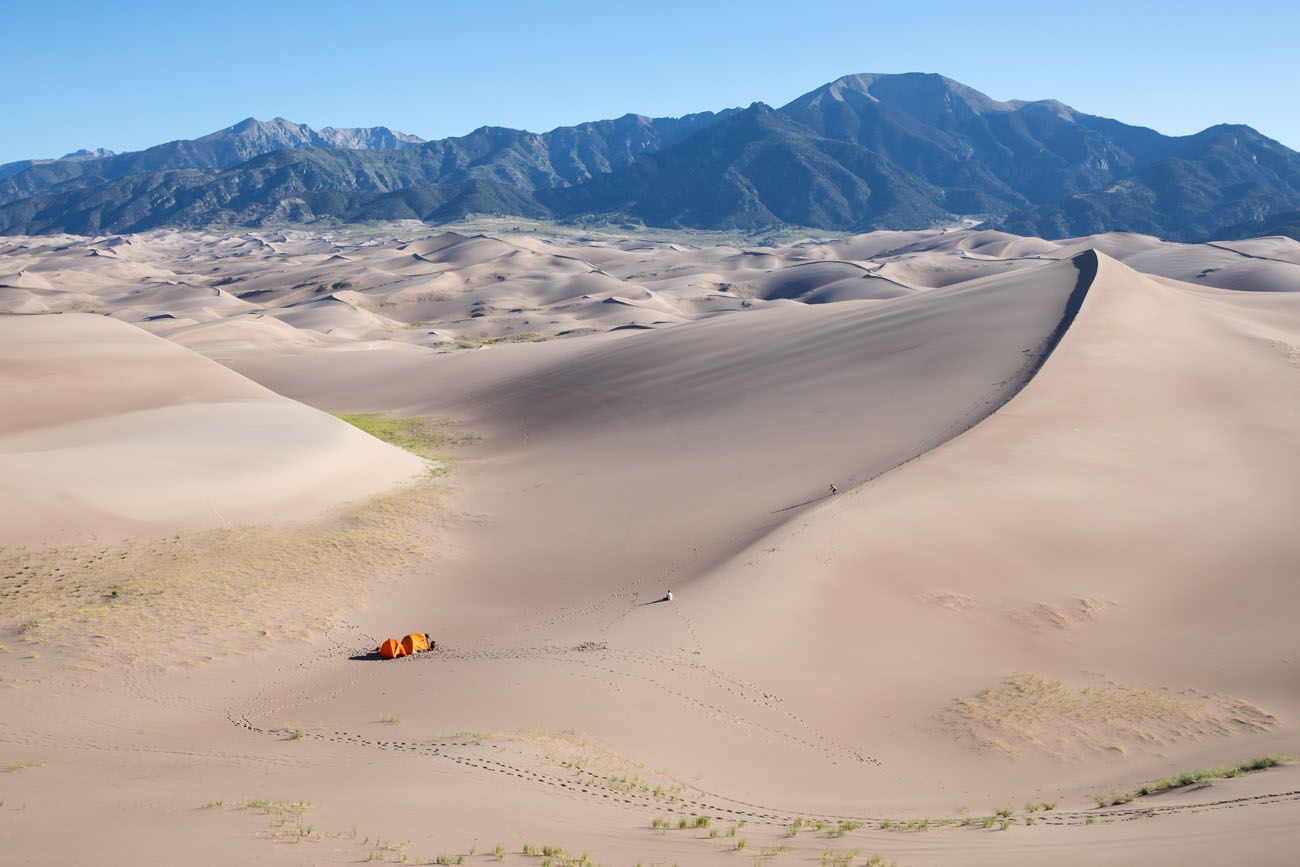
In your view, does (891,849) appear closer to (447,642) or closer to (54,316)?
(447,642)

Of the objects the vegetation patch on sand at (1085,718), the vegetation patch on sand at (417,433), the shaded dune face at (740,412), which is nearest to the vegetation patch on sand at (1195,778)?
the vegetation patch on sand at (1085,718)

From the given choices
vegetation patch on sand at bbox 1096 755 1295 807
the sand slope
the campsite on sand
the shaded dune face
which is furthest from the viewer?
the shaded dune face

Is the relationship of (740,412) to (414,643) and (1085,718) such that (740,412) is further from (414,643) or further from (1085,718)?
(1085,718)

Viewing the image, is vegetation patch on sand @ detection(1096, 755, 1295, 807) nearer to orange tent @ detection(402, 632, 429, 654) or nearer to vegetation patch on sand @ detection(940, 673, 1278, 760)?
vegetation patch on sand @ detection(940, 673, 1278, 760)

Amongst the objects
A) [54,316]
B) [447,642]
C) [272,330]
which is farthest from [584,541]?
[272,330]

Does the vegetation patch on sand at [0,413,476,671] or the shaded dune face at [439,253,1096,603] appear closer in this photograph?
the vegetation patch on sand at [0,413,476,671]

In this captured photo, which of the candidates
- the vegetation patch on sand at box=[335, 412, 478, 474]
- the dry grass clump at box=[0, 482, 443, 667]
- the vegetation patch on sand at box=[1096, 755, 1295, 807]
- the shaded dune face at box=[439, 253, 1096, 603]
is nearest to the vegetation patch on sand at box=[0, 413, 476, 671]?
the dry grass clump at box=[0, 482, 443, 667]

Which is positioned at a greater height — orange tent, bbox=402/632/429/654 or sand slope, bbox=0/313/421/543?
sand slope, bbox=0/313/421/543
